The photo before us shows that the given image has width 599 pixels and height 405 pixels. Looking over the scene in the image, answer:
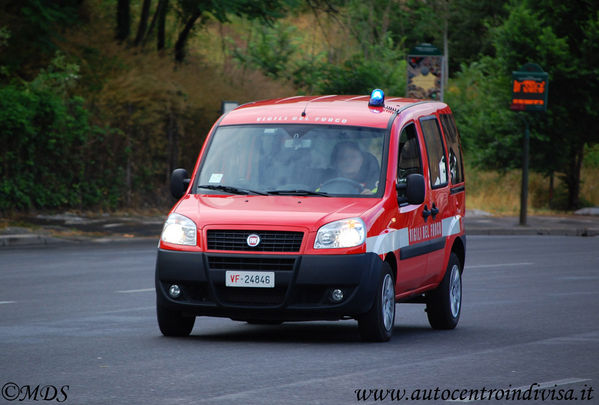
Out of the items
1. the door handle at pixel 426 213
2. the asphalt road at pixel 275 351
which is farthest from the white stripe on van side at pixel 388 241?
the asphalt road at pixel 275 351

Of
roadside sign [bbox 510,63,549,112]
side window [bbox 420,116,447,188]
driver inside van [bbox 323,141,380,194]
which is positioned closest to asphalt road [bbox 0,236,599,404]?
driver inside van [bbox 323,141,380,194]

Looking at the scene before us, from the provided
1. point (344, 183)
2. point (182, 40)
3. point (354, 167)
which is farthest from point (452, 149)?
point (182, 40)

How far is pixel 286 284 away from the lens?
32.7 ft

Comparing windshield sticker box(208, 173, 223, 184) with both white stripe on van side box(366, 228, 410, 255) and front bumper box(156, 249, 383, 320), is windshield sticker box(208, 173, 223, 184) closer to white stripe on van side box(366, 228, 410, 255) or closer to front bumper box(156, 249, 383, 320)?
front bumper box(156, 249, 383, 320)

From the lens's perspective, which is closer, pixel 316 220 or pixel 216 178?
pixel 316 220

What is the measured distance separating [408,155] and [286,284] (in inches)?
86.6

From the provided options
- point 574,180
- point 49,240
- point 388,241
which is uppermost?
point 388,241

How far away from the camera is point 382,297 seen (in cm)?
1032

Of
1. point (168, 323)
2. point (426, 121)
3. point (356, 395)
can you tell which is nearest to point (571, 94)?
point (426, 121)

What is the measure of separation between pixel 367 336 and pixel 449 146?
312 centimetres

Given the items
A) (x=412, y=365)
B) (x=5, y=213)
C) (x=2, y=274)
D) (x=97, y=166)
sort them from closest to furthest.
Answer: (x=412, y=365)
(x=2, y=274)
(x=5, y=213)
(x=97, y=166)

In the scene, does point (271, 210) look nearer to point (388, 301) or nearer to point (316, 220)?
point (316, 220)

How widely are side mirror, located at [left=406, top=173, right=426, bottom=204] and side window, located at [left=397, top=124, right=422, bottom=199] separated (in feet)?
1.13

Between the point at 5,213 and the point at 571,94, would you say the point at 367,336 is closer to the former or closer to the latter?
the point at 5,213
